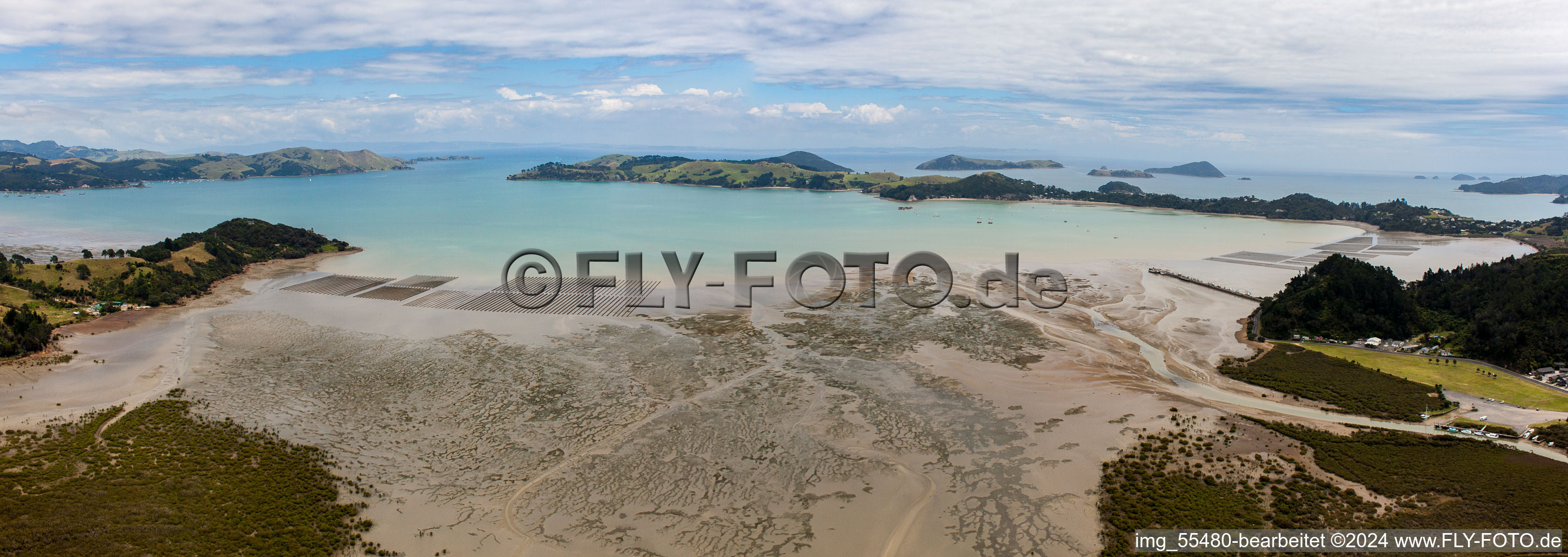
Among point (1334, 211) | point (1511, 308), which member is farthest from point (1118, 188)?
point (1511, 308)

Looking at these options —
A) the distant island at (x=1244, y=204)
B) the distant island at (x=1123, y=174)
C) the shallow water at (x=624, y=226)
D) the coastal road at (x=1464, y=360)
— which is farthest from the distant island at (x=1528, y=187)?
the coastal road at (x=1464, y=360)

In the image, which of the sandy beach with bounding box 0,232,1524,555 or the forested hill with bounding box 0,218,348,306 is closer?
the sandy beach with bounding box 0,232,1524,555

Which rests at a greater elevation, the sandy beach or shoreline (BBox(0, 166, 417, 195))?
shoreline (BBox(0, 166, 417, 195))

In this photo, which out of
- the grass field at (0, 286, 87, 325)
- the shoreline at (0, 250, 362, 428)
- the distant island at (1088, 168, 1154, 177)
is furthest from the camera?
the distant island at (1088, 168, 1154, 177)

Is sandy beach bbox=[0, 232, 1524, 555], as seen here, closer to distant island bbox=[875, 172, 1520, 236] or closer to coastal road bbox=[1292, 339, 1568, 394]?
coastal road bbox=[1292, 339, 1568, 394]

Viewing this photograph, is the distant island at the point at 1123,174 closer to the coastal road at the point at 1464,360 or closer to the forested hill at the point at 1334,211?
the forested hill at the point at 1334,211

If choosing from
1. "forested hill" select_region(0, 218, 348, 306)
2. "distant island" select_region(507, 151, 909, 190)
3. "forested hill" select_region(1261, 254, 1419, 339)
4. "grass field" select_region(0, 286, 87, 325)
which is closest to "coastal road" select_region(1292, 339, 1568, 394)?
"forested hill" select_region(1261, 254, 1419, 339)

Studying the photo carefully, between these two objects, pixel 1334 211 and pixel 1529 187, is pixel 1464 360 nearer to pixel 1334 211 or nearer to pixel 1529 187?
pixel 1334 211
